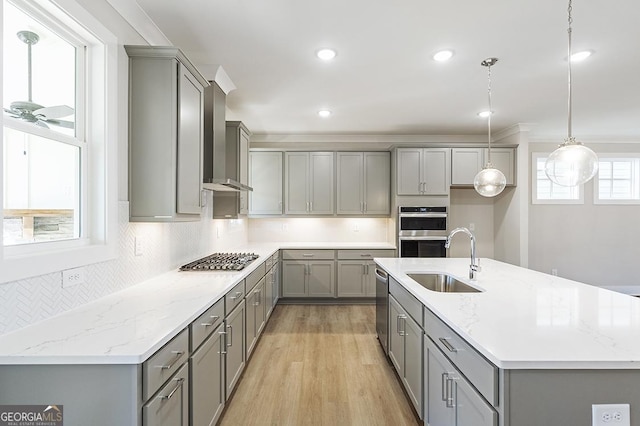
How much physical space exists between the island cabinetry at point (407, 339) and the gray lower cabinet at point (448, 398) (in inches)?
4.8

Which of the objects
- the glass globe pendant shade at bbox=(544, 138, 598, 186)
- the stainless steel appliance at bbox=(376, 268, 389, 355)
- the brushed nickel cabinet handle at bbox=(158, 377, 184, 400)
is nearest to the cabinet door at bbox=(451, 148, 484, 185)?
the stainless steel appliance at bbox=(376, 268, 389, 355)

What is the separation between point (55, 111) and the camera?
168cm

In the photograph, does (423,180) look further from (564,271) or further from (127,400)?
(127,400)

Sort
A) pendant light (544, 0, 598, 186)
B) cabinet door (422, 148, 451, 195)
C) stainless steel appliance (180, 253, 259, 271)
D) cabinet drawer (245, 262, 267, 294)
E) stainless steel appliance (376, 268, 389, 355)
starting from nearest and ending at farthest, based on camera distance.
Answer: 1. pendant light (544, 0, 598, 186)
2. stainless steel appliance (180, 253, 259, 271)
3. cabinet drawer (245, 262, 267, 294)
4. stainless steel appliance (376, 268, 389, 355)
5. cabinet door (422, 148, 451, 195)

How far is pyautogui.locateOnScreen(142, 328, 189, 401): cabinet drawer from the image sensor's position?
119 cm

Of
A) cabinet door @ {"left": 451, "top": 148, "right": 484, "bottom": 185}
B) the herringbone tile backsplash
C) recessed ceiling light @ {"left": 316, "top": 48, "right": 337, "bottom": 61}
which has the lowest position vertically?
the herringbone tile backsplash

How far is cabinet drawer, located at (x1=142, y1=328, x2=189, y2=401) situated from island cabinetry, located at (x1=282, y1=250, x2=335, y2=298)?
336 centimetres

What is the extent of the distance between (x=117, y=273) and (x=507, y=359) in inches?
81.4

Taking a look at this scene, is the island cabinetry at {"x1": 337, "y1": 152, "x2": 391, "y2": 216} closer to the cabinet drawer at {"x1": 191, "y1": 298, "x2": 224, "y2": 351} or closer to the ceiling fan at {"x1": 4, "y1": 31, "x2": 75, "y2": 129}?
the cabinet drawer at {"x1": 191, "y1": 298, "x2": 224, "y2": 351}

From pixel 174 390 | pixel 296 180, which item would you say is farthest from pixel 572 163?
→ pixel 296 180

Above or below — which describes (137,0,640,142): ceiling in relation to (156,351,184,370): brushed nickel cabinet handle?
above

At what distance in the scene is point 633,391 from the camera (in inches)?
43.7

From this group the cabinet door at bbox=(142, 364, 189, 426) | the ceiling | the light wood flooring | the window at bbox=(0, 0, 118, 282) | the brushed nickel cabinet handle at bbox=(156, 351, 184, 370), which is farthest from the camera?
the light wood flooring

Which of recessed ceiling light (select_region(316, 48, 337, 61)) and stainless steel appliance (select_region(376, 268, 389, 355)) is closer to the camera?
recessed ceiling light (select_region(316, 48, 337, 61))
